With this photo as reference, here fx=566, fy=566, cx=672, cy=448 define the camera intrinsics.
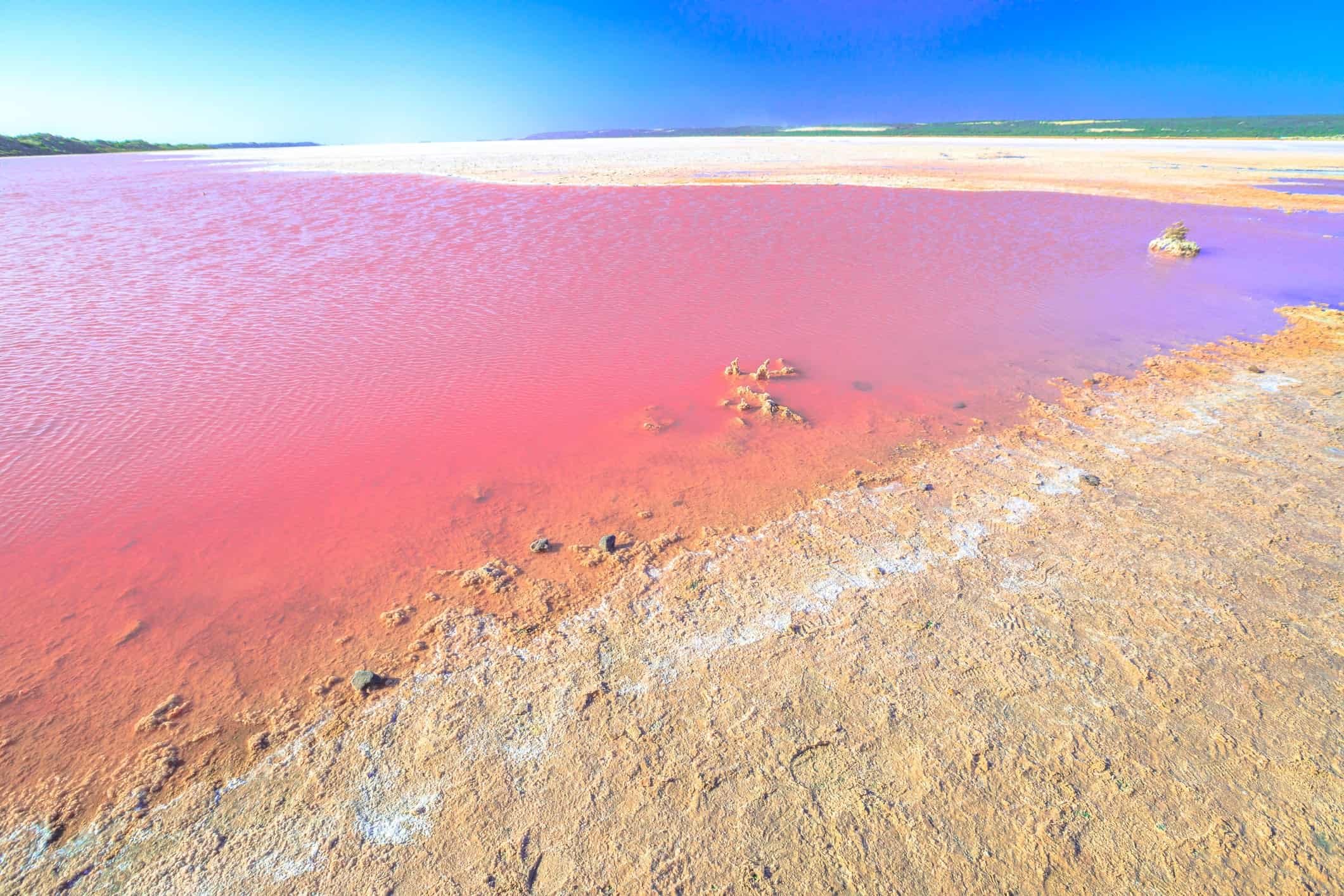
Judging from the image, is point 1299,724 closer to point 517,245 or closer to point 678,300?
point 678,300

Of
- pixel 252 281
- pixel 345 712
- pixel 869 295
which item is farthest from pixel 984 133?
pixel 345 712

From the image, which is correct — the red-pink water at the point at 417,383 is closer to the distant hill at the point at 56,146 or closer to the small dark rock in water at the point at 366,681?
the small dark rock in water at the point at 366,681

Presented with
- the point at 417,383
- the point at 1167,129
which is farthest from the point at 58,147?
the point at 1167,129

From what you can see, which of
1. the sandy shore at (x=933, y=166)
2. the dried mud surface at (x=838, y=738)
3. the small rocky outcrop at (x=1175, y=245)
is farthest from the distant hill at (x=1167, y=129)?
the dried mud surface at (x=838, y=738)

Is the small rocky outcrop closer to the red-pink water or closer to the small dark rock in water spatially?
the red-pink water

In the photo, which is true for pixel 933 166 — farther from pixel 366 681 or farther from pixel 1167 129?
pixel 1167 129

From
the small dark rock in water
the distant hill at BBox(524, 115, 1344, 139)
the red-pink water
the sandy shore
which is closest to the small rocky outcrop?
the red-pink water
